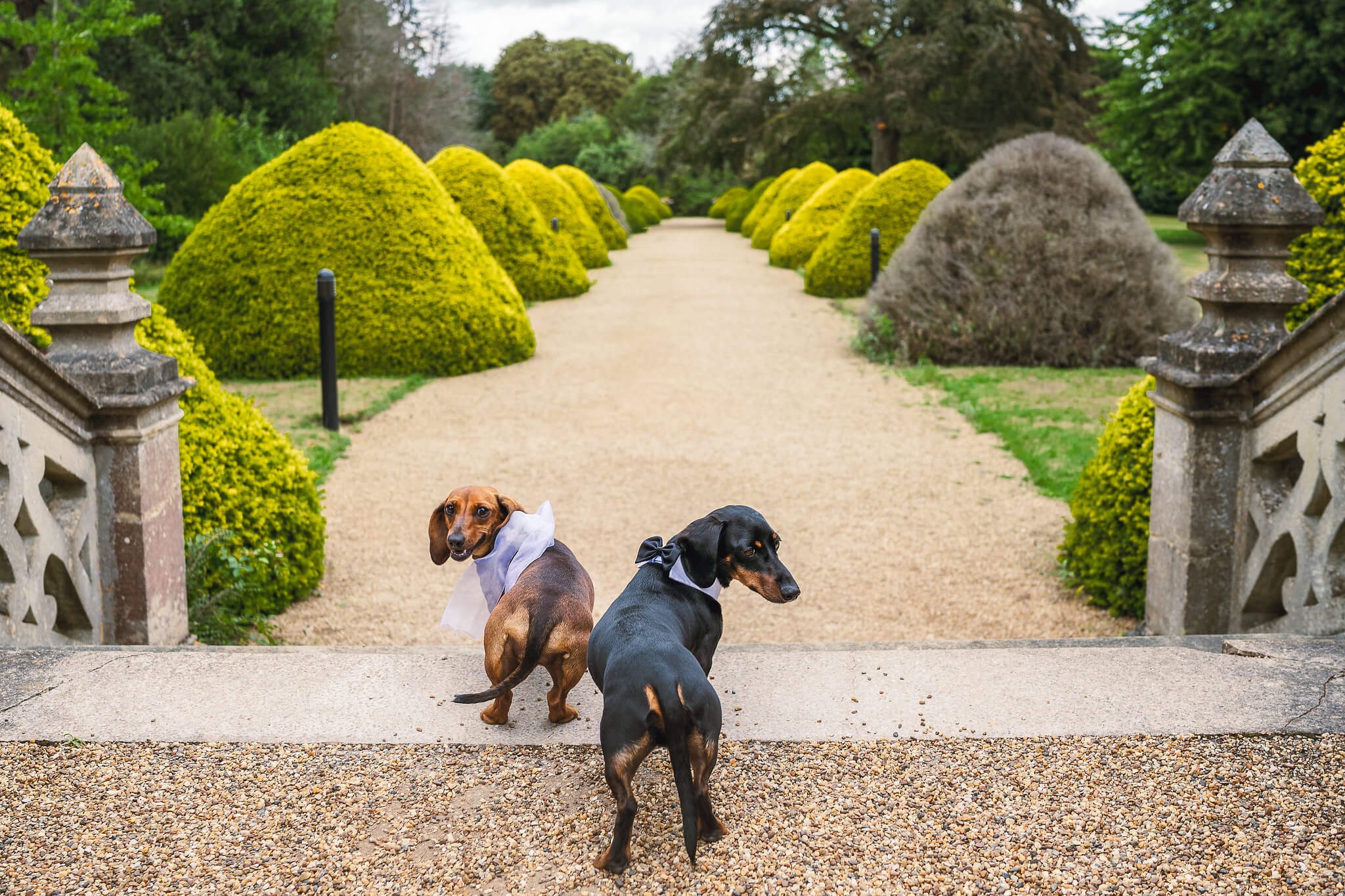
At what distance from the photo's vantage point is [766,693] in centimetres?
291

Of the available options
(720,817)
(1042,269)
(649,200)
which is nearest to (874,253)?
(1042,269)

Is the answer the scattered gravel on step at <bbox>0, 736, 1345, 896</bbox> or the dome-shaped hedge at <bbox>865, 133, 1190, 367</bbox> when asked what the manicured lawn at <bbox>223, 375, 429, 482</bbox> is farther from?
the dome-shaped hedge at <bbox>865, 133, 1190, 367</bbox>

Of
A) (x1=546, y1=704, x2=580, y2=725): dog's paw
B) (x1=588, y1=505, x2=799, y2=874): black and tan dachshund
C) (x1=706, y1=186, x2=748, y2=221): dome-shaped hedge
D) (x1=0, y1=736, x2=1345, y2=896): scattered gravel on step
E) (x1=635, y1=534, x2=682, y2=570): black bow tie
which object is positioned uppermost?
(x1=706, y1=186, x2=748, y2=221): dome-shaped hedge

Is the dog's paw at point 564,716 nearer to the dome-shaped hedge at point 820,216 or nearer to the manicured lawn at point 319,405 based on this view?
the manicured lawn at point 319,405

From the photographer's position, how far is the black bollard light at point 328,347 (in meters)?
8.60

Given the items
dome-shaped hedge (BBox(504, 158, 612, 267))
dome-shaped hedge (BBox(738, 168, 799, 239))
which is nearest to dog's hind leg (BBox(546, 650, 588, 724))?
dome-shaped hedge (BBox(504, 158, 612, 267))

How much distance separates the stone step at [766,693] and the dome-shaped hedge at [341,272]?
25.2 feet

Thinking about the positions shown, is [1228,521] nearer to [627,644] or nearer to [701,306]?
[627,644]

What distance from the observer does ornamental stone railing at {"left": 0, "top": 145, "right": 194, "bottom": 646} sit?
347 cm

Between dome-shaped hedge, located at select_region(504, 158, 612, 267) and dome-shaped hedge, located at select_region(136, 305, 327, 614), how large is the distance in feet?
49.6

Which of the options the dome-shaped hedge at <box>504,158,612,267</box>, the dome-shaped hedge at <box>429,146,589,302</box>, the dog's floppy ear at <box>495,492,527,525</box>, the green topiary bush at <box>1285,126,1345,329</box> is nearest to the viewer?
the dog's floppy ear at <box>495,492,527,525</box>

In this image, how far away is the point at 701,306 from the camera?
16.4 m

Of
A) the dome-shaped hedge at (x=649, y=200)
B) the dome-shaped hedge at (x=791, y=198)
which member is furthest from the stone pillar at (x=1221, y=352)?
the dome-shaped hedge at (x=649, y=200)

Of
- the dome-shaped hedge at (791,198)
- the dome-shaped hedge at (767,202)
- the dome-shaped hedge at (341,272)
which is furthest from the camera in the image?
the dome-shaped hedge at (767,202)
